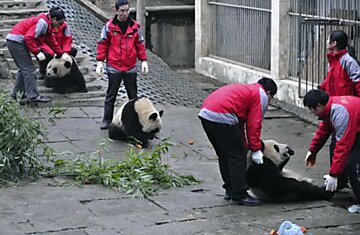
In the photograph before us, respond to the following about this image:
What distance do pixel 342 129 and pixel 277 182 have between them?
81cm

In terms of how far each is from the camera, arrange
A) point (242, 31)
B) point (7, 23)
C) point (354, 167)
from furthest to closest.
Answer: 1. point (7, 23)
2. point (242, 31)
3. point (354, 167)

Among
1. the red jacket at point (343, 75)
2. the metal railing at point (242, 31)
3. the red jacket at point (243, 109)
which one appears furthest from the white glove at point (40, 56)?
the red jacket at point (243, 109)

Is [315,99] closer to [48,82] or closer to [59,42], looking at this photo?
[59,42]

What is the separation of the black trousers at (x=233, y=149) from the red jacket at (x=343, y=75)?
1.65 metres

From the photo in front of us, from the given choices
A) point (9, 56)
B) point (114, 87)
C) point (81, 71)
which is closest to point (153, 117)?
point (114, 87)

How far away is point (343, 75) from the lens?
8.44 metres

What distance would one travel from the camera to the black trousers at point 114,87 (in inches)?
430

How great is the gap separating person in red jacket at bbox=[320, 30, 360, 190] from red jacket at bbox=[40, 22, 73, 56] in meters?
5.43

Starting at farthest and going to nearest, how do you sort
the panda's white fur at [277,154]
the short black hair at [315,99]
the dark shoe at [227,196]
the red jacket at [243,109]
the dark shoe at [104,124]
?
the dark shoe at [104,124], the dark shoe at [227,196], the panda's white fur at [277,154], the red jacket at [243,109], the short black hair at [315,99]

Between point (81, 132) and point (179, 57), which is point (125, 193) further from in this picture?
point (179, 57)

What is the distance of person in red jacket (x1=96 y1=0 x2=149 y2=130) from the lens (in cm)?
1075

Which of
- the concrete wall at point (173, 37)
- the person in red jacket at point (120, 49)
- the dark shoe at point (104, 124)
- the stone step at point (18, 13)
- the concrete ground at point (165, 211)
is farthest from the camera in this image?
the concrete wall at point (173, 37)

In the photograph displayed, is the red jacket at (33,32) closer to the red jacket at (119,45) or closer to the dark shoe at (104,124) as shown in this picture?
the red jacket at (119,45)

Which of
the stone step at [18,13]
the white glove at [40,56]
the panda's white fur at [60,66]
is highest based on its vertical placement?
the stone step at [18,13]
